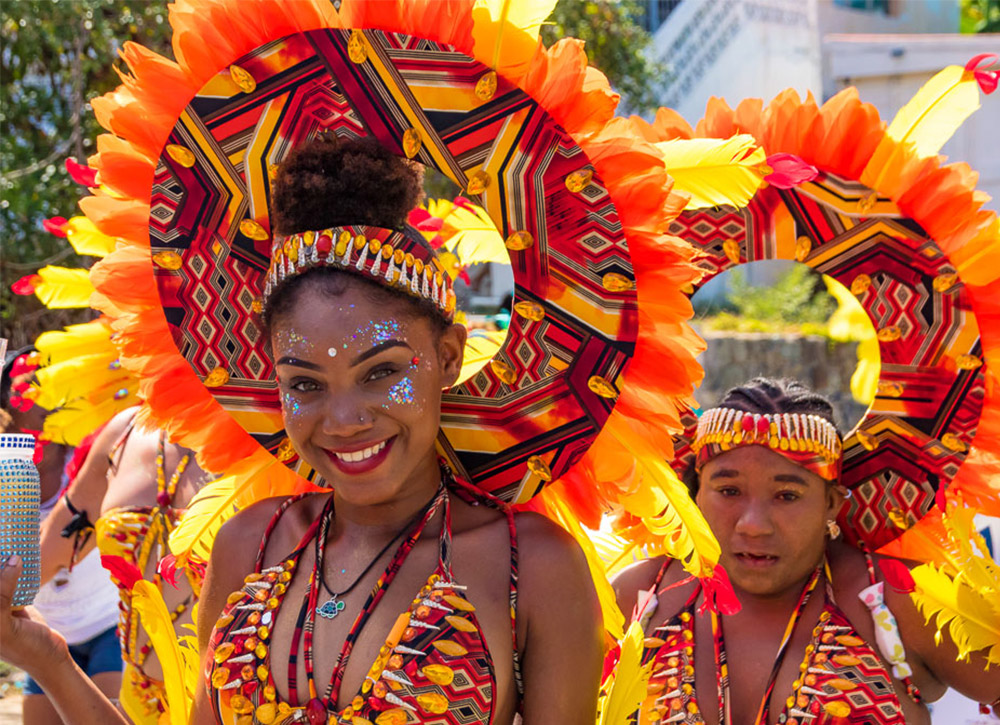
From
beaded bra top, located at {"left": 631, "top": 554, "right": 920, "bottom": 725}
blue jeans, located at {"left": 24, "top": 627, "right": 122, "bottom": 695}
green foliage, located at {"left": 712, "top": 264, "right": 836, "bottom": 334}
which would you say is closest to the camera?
beaded bra top, located at {"left": 631, "top": 554, "right": 920, "bottom": 725}

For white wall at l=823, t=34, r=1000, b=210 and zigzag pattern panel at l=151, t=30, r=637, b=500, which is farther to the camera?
white wall at l=823, t=34, r=1000, b=210

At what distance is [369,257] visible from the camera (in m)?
2.16

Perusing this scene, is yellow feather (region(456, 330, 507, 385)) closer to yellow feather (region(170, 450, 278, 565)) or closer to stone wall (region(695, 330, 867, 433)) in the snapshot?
yellow feather (region(170, 450, 278, 565))

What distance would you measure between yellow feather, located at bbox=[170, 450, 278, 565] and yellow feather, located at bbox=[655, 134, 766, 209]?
1.07 m

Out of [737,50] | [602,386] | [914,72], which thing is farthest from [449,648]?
[737,50]

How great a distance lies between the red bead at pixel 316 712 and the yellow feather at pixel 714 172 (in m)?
1.19

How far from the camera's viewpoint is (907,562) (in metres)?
2.99

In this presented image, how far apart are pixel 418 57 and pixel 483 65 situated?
12 centimetres

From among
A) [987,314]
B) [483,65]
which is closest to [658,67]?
[987,314]

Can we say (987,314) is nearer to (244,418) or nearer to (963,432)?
(963,432)

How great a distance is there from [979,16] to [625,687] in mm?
22960

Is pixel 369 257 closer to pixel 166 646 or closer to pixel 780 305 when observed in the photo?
pixel 166 646

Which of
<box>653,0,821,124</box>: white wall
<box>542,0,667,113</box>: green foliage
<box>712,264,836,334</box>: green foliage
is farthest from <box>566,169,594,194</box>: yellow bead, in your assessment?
<box>653,0,821,124</box>: white wall

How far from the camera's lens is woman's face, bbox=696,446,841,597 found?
2949 millimetres
